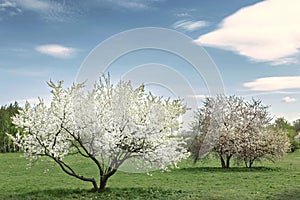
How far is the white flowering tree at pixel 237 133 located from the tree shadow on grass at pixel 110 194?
11.4 meters

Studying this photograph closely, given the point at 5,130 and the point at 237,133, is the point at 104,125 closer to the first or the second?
the point at 237,133

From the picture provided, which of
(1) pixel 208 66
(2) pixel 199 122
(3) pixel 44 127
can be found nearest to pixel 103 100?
(3) pixel 44 127

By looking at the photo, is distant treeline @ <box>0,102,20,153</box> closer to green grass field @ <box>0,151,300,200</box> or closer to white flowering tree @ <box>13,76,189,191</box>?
green grass field @ <box>0,151,300,200</box>

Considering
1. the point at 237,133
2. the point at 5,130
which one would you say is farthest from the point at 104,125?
the point at 5,130

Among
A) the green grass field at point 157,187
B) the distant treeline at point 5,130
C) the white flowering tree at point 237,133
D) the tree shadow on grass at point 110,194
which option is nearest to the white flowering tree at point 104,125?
the tree shadow on grass at point 110,194

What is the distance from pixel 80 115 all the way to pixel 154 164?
3.39m

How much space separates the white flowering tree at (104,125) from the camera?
42.5 ft

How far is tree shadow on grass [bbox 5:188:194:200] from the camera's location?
41.1 ft

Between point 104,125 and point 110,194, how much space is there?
8.28 feet

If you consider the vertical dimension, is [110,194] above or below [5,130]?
below

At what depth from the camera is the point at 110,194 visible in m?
13.0

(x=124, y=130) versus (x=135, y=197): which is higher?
(x=124, y=130)

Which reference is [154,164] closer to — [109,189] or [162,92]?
[109,189]

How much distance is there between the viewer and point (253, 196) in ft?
42.3
